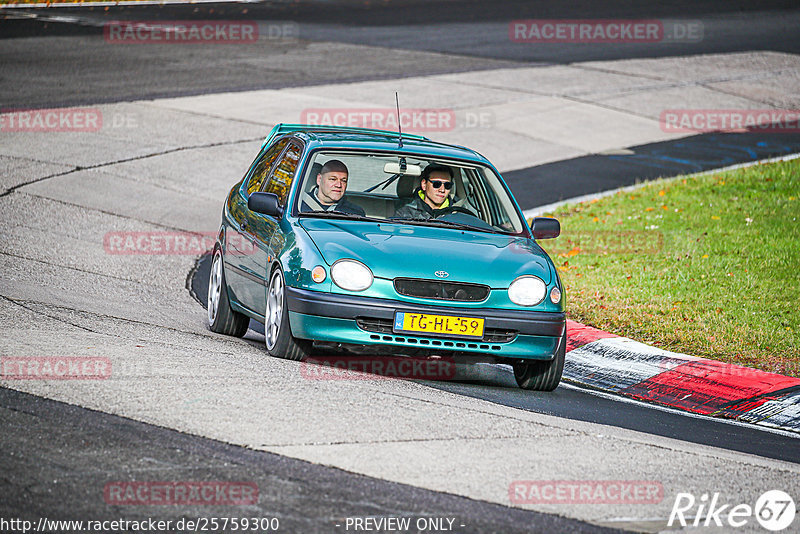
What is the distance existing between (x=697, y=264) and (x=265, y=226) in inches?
203

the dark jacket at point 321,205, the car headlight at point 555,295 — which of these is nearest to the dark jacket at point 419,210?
the dark jacket at point 321,205

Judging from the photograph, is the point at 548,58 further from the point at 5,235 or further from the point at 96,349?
the point at 96,349

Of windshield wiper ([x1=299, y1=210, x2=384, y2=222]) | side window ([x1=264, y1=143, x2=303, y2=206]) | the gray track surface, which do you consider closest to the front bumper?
windshield wiper ([x1=299, y1=210, x2=384, y2=222])

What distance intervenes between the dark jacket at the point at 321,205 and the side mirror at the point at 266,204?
193 millimetres

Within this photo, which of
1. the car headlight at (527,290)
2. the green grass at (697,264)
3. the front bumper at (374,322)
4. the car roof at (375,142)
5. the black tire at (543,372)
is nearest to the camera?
the front bumper at (374,322)

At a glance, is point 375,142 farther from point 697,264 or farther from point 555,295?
point 697,264

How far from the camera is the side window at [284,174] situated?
29.2ft

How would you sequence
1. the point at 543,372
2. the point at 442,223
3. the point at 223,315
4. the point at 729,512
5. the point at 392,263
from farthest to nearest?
the point at 223,315 → the point at 442,223 → the point at 543,372 → the point at 392,263 → the point at 729,512

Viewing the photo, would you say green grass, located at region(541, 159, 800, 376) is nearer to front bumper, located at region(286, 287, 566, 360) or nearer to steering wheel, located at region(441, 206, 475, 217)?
steering wheel, located at region(441, 206, 475, 217)

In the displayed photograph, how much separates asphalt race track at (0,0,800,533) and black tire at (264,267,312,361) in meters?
0.19

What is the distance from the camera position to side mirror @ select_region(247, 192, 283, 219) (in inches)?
335

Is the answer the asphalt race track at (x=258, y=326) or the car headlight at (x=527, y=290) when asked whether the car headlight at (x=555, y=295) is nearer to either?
the car headlight at (x=527, y=290)

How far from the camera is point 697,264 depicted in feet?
39.4

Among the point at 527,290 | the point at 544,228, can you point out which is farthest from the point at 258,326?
the point at 527,290
